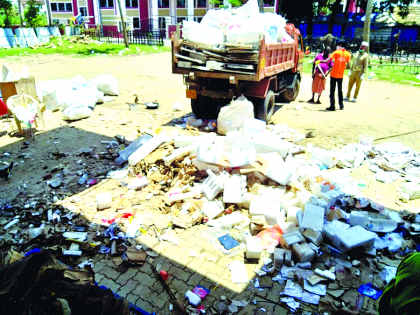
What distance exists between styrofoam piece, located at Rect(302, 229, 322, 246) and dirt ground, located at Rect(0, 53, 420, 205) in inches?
134

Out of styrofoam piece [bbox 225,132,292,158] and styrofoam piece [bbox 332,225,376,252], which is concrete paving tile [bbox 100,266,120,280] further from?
styrofoam piece [bbox 225,132,292,158]

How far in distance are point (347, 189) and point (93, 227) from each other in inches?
148

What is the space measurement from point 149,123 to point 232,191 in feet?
13.5

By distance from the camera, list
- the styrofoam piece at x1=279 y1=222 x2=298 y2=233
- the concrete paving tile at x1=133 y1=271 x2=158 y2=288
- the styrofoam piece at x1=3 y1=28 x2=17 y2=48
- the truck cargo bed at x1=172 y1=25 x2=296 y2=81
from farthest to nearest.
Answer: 1. the styrofoam piece at x1=3 y1=28 x2=17 y2=48
2. the truck cargo bed at x1=172 y1=25 x2=296 y2=81
3. the styrofoam piece at x1=279 y1=222 x2=298 y2=233
4. the concrete paving tile at x1=133 y1=271 x2=158 y2=288

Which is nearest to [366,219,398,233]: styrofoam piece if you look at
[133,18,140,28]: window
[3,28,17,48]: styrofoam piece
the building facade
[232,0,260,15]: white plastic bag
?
[232,0,260,15]: white plastic bag

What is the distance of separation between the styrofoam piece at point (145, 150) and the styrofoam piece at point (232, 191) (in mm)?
1650

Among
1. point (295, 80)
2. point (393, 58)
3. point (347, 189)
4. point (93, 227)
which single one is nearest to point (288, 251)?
point (347, 189)

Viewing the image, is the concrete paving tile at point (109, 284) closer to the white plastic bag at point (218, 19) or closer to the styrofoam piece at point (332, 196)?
the styrofoam piece at point (332, 196)

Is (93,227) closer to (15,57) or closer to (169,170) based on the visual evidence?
(169,170)

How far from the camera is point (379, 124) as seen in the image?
8320mm

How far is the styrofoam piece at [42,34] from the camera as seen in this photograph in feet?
91.7

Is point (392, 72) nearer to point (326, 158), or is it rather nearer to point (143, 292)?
point (326, 158)

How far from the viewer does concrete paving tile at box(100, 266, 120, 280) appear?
3.26 metres

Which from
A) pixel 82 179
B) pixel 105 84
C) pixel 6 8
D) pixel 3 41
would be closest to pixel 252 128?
pixel 82 179
